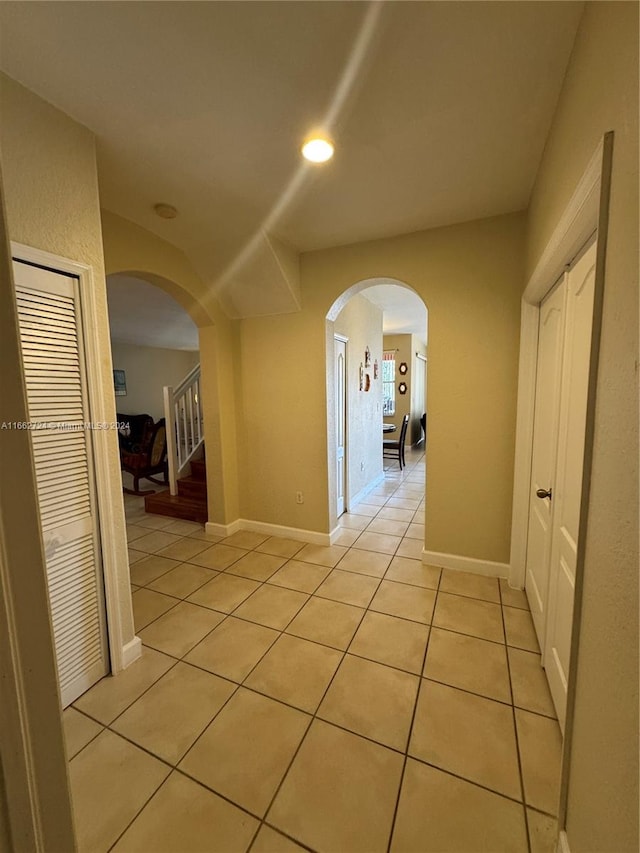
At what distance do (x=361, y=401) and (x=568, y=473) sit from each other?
3.15 m

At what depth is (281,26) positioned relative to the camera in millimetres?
1165

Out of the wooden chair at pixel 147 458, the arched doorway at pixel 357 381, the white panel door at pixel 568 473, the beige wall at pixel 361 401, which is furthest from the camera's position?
the wooden chair at pixel 147 458

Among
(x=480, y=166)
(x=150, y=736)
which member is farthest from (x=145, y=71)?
(x=150, y=736)

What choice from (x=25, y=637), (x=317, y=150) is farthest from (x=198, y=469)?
(x=25, y=637)

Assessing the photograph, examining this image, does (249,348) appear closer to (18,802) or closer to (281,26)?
(281,26)

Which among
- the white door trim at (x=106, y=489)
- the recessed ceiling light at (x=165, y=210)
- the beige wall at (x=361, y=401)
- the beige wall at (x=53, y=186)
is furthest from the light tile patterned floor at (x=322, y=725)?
the recessed ceiling light at (x=165, y=210)

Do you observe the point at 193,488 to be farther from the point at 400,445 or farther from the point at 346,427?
the point at 400,445

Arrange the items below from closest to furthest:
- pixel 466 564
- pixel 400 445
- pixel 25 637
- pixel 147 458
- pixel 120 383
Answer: pixel 25 637 → pixel 466 564 → pixel 147 458 → pixel 400 445 → pixel 120 383

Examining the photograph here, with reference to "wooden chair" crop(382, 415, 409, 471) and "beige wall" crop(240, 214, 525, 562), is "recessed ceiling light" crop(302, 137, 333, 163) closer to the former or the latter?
"beige wall" crop(240, 214, 525, 562)

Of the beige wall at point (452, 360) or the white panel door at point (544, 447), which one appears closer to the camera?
Result: the white panel door at point (544, 447)

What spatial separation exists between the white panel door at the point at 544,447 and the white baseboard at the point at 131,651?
218 centimetres

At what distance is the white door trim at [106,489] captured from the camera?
5.34 ft

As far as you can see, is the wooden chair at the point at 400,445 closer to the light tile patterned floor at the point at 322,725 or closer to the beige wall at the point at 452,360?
the beige wall at the point at 452,360

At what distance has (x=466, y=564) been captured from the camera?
2.74 metres
